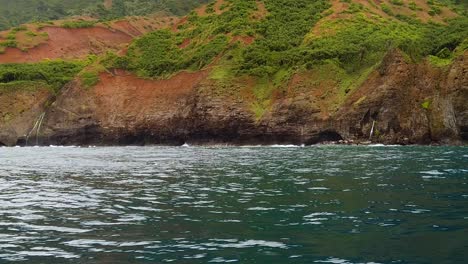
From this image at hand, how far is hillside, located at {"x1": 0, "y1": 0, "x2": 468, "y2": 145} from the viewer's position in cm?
7306

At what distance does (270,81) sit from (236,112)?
10650 mm

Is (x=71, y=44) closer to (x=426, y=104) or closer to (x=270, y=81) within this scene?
(x=270, y=81)

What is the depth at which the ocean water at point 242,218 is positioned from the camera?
12922 millimetres

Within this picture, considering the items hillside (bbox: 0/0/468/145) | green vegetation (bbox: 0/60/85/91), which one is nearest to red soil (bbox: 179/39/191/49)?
hillside (bbox: 0/0/468/145)

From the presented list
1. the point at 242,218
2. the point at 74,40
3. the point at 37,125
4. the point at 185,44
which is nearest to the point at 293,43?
the point at 185,44

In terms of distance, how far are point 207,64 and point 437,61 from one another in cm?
4065

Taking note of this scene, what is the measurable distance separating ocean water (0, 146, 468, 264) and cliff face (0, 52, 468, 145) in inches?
1588

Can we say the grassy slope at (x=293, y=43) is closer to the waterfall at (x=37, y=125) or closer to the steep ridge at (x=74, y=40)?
the waterfall at (x=37, y=125)

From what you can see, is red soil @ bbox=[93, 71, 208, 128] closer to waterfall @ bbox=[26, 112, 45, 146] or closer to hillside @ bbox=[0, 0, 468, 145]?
hillside @ bbox=[0, 0, 468, 145]

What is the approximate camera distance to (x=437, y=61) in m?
76.3

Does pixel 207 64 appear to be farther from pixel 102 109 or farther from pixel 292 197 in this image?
pixel 292 197

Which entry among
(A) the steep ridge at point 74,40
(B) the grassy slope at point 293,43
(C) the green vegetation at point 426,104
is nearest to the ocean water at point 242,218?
(C) the green vegetation at point 426,104

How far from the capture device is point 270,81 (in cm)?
8975

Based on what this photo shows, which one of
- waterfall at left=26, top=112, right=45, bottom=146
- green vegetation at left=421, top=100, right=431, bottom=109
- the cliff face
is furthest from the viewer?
waterfall at left=26, top=112, right=45, bottom=146
